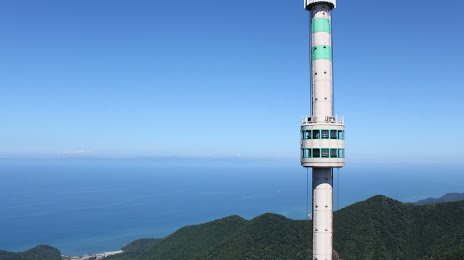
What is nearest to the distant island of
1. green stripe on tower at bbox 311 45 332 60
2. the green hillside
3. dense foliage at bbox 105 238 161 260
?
the green hillside

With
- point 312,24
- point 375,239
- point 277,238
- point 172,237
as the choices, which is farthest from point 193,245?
point 312,24

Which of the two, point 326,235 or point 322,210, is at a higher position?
point 322,210

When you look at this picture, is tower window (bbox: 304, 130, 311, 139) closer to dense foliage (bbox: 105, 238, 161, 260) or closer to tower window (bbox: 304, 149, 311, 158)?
tower window (bbox: 304, 149, 311, 158)

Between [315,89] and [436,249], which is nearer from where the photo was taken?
[315,89]

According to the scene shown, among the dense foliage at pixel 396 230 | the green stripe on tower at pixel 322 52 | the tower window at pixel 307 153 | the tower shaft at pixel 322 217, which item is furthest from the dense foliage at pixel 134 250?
the green stripe on tower at pixel 322 52

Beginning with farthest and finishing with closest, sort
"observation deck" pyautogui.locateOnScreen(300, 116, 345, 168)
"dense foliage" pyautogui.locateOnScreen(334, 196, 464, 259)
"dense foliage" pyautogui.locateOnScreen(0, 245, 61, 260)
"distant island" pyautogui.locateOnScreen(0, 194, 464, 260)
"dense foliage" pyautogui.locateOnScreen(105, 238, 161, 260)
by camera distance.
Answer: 1. "dense foliage" pyautogui.locateOnScreen(105, 238, 161, 260)
2. "dense foliage" pyautogui.locateOnScreen(0, 245, 61, 260)
3. "distant island" pyautogui.locateOnScreen(0, 194, 464, 260)
4. "dense foliage" pyautogui.locateOnScreen(334, 196, 464, 259)
5. "observation deck" pyautogui.locateOnScreen(300, 116, 345, 168)

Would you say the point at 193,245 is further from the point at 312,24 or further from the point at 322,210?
the point at 312,24

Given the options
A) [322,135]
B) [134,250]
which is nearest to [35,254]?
[134,250]
